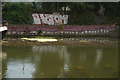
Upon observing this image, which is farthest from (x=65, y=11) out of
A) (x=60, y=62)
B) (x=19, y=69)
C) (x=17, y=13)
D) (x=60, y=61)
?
(x=19, y=69)

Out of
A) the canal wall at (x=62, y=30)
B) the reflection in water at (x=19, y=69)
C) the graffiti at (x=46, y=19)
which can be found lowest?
the reflection in water at (x=19, y=69)

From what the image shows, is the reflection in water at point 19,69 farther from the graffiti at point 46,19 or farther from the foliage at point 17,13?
the graffiti at point 46,19

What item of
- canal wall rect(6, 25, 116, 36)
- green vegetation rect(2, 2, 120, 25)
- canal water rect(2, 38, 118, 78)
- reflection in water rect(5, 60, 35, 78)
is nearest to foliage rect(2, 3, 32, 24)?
green vegetation rect(2, 2, 120, 25)

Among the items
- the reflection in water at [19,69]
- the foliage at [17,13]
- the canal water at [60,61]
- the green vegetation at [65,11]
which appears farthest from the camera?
the green vegetation at [65,11]

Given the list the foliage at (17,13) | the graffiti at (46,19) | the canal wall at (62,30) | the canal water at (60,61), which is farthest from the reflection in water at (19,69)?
the graffiti at (46,19)

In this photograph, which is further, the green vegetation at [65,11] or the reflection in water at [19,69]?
the green vegetation at [65,11]

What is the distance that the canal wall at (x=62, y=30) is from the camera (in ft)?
68.2

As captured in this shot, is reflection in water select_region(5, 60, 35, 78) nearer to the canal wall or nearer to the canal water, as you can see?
the canal water

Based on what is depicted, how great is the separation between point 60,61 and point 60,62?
8.1 inches

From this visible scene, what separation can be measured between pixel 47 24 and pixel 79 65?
14.8m

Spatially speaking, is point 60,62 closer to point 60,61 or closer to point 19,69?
point 60,61

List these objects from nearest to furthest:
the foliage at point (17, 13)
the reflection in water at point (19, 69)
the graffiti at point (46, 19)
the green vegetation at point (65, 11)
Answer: the reflection in water at point (19, 69) → the foliage at point (17, 13) → the green vegetation at point (65, 11) → the graffiti at point (46, 19)

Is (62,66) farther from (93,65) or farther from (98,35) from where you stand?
(98,35)

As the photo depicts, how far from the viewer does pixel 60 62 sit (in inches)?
441
